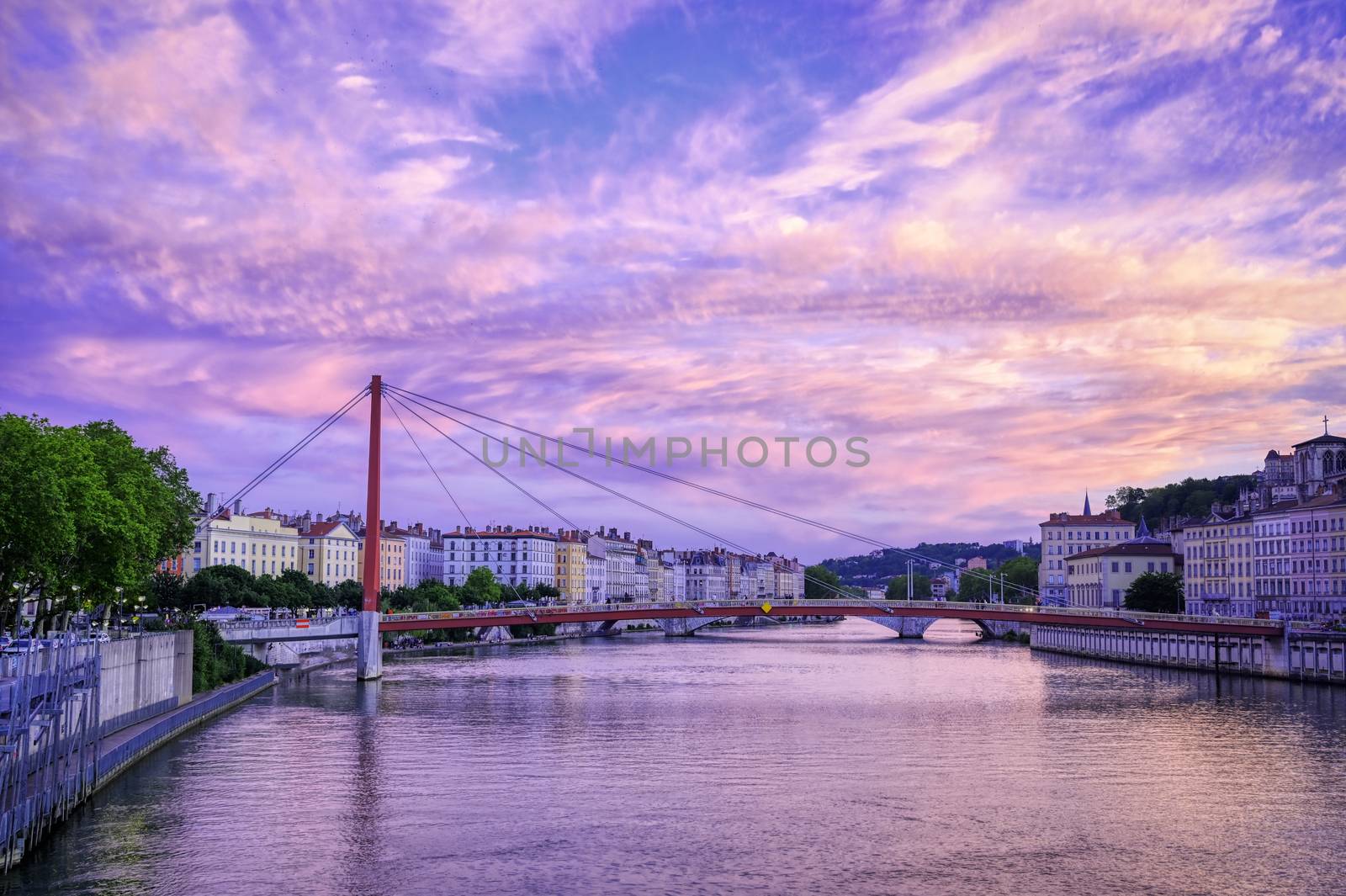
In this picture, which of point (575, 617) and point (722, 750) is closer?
point (722, 750)

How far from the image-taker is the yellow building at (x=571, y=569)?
148375 millimetres

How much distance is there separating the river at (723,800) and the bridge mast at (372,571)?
18.7ft

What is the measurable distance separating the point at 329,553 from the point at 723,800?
90222 mm

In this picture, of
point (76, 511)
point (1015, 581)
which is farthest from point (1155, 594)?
point (76, 511)

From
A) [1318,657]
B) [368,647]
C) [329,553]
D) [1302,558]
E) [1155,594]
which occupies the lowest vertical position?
[1318,657]

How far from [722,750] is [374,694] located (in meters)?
19.5

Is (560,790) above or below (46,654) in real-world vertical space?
below

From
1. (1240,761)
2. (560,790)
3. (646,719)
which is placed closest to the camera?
Answer: (560,790)

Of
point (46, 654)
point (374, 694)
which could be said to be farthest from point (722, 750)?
point (374, 694)

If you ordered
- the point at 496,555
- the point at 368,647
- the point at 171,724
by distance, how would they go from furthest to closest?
the point at 496,555
the point at 368,647
the point at 171,724

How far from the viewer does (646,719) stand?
124ft

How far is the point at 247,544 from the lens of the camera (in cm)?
9825

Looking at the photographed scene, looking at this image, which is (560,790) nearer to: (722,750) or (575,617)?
(722,750)

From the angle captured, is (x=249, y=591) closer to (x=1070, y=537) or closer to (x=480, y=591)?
(x=480, y=591)
